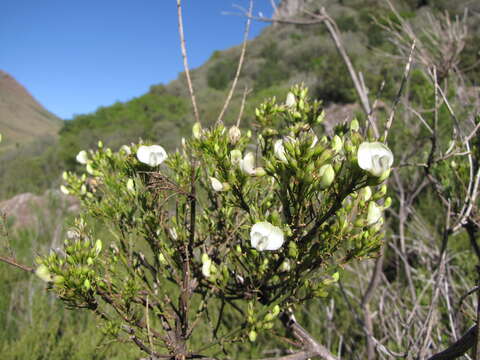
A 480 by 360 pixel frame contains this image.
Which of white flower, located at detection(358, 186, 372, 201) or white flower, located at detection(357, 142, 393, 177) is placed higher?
white flower, located at detection(357, 142, 393, 177)

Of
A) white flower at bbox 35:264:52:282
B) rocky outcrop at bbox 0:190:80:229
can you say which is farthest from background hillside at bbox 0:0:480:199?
white flower at bbox 35:264:52:282

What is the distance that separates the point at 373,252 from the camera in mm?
845

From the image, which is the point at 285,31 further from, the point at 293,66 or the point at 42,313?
the point at 42,313

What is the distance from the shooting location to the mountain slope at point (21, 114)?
5743 cm

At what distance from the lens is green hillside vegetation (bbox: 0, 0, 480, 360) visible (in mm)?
2807

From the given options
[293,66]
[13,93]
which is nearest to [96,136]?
[293,66]

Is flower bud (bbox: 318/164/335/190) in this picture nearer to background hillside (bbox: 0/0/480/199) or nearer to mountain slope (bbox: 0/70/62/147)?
background hillside (bbox: 0/0/480/199)

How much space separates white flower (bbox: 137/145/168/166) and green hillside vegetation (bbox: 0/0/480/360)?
186 millimetres

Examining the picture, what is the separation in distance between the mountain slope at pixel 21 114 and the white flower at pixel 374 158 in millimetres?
62025

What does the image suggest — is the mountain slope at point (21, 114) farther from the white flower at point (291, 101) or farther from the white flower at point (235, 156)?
the white flower at point (235, 156)

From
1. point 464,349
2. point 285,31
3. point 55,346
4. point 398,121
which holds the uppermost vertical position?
point 285,31

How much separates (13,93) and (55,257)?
88803mm

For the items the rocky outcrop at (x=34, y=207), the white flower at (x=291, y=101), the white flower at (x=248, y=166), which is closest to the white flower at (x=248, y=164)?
the white flower at (x=248, y=166)

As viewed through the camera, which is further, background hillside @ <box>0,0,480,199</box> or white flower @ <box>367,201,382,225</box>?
background hillside @ <box>0,0,480,199</box>
